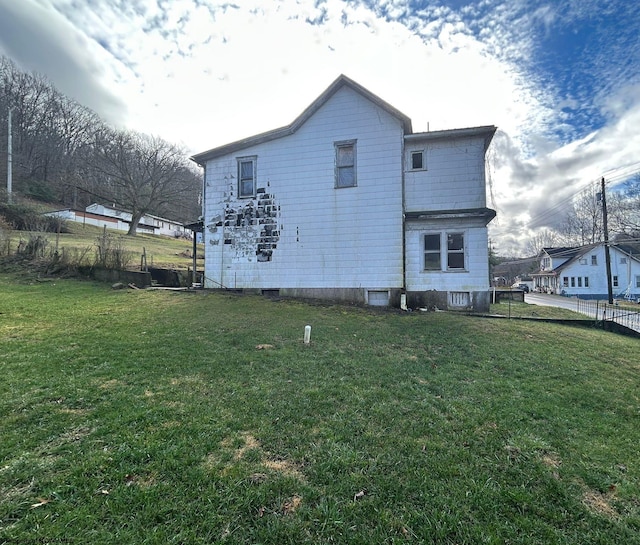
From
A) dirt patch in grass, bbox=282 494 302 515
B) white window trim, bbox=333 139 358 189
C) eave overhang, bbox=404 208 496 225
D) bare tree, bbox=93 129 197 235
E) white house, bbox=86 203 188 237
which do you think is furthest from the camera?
white house, bbox=86 203 188 237

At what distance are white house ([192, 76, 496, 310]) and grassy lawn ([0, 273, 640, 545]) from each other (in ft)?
18.2

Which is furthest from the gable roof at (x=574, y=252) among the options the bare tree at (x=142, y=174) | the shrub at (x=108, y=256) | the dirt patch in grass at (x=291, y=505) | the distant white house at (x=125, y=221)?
the distant white house at (x=125, y=221)

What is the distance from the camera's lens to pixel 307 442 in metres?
3.46

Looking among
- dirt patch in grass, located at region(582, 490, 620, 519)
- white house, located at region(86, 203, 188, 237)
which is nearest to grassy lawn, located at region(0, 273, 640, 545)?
dirt patch in grass, located at region(582, 490, 620, 519)

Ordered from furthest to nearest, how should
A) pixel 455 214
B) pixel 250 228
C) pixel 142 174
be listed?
pixel 142 174, pixel 250 228, pixel 455 214

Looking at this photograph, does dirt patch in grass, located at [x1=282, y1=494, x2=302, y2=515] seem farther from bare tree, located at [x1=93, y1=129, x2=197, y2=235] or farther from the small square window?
bare tree, located at [x1=93, y1=129, x2=197, y2=235]

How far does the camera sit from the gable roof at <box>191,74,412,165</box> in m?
12.6

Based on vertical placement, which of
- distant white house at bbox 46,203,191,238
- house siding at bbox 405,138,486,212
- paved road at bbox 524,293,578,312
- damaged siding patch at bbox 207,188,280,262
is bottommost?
paved road at bbox 524,293,578,312

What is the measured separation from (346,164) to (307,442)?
1163 centimetres

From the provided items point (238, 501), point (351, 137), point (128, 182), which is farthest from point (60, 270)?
point (128, 182)

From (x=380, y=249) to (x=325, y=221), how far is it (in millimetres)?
2535

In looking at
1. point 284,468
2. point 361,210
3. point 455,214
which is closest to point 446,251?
point 455,214

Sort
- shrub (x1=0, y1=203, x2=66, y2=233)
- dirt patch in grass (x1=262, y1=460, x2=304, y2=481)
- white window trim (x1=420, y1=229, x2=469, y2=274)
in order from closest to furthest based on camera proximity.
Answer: dirt patch in grass (x1=262, y1=460, x2=304, y2=481) → white window trim (x1=420, y1=229, x2=469, y2=274) → shrub (x1=0, y1=203, x2=66, y2=233)

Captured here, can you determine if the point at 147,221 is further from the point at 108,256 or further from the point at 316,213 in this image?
the point at 316,213
